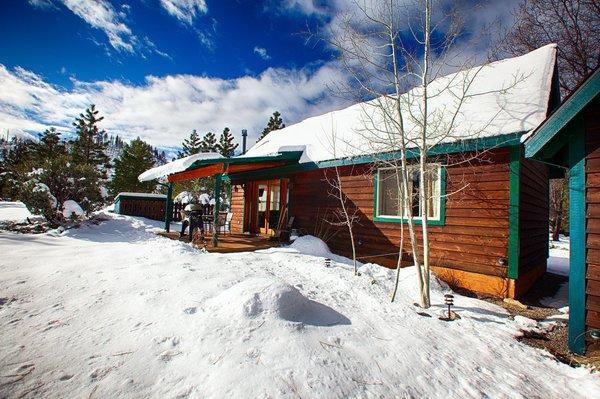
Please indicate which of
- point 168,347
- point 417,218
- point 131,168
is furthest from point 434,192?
point 131,168

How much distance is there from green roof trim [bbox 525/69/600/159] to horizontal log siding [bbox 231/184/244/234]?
1077 centimetres

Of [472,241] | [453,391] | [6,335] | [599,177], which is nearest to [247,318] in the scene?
[453,391]

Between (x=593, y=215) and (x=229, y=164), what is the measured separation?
23.9 ft

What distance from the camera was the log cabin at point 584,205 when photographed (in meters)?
3.33

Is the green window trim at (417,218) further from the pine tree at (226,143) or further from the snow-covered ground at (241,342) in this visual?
the pine tree at (226,143)

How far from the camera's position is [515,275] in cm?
518

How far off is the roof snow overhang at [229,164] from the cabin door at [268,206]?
3.74 feet

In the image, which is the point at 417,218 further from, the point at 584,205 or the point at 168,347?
the point at 168,347

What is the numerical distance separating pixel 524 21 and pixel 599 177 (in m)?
14.6

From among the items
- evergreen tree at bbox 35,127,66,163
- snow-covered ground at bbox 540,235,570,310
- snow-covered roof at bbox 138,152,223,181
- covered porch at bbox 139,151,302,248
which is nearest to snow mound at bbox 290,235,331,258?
covered porch at bbox 139,151,302,248

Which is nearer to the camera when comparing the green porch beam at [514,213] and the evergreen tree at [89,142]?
the green porch beam at [514,213]

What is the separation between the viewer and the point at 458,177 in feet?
20.1

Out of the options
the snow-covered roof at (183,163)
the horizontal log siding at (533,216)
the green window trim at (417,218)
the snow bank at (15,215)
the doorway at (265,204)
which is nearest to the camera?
the horizontal log siding at (533,216)

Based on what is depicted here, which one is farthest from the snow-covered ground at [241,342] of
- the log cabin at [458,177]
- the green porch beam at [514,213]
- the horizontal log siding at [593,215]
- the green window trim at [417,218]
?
the green window trim at [417,218]
